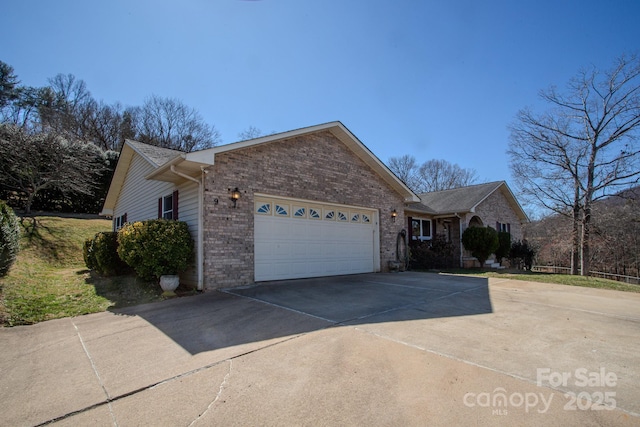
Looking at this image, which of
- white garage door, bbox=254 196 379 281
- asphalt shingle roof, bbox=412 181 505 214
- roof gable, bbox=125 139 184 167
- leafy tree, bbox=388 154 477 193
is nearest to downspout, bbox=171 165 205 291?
white garage door, bbox=254 196 379 281

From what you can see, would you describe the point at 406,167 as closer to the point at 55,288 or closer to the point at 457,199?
the point at 457,199

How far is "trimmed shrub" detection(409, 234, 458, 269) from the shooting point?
15727 mm

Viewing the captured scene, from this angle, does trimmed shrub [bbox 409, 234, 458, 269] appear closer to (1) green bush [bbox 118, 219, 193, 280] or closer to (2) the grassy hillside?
(1) green bush [bbox 118, 219, 193, 280]

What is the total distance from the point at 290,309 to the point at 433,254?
11824 mm

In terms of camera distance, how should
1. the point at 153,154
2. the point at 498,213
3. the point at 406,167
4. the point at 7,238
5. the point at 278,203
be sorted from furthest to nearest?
1. the point at 406,167
2. the point at 498,213
3. the point at 153,154
4. the point at 278,203
5. the point at 7,238

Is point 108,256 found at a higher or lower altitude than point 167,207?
lower

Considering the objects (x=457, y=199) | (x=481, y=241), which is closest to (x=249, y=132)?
(x=457, y=199)

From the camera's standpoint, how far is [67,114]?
99.2ft

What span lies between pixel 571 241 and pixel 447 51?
476 inches

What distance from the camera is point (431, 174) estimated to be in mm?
39594

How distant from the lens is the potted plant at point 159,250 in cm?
740

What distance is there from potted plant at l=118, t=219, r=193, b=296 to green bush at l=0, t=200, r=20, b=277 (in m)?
2.30

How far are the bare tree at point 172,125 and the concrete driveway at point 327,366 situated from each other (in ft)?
106

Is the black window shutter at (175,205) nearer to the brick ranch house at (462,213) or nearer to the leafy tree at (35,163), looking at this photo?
the brick ranch house at (462,213)
